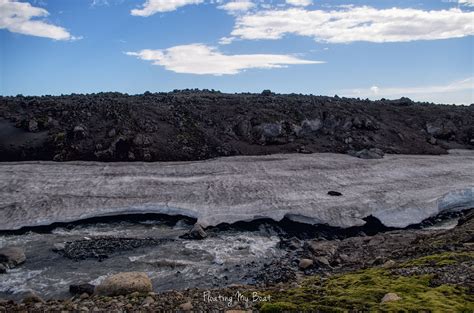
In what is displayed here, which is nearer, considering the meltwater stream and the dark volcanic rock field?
the meltwater stream

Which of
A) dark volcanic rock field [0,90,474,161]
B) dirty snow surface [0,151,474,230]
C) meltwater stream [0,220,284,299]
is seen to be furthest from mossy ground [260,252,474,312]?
dark volcanic rock field [0,90,474,161]

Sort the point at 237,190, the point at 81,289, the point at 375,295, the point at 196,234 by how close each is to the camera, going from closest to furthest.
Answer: the point at 375,295, the point at 81,289, the point at 196,234, the point at 237,190

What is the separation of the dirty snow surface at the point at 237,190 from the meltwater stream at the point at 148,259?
1.49m

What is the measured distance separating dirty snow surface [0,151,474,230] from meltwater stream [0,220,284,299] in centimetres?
149

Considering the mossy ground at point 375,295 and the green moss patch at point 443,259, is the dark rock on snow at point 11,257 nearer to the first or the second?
the mossy ground at point 375,295

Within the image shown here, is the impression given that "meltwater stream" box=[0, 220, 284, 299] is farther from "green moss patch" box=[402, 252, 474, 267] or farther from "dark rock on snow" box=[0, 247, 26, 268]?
"green moss patch" box=[402, 252, 474, 267]

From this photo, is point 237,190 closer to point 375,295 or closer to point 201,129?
point 201,129

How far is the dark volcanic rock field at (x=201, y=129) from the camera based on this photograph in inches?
1446

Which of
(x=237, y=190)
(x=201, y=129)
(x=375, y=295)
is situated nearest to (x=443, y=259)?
(x=375, y=295)

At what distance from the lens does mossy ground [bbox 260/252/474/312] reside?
11.0 metres

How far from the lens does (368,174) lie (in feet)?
115

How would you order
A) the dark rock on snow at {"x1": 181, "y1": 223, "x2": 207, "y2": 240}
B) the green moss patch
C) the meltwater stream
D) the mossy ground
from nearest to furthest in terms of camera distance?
the mossy ground, the green moss patch, the meltwater stream, the dark rock on snow at {"x1": 181, "y1": 223, "x2": 207, "y2": 240}

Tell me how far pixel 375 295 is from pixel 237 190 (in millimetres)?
18100

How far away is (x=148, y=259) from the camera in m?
21.1
